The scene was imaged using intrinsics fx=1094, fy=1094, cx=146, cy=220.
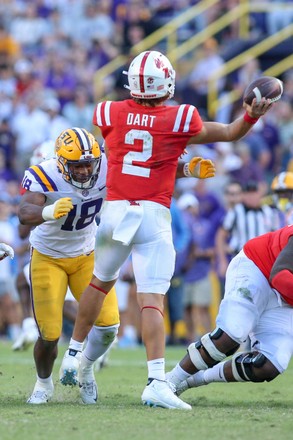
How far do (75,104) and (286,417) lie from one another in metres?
9.63

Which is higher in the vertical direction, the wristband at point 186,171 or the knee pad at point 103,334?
the wristband at point 186,171

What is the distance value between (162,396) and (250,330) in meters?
0.64

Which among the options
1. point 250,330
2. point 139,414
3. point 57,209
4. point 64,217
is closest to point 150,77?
point 57,209

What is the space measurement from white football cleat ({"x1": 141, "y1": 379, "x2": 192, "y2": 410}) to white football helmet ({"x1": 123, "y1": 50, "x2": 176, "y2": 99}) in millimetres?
1564

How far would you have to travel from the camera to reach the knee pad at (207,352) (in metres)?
6.07

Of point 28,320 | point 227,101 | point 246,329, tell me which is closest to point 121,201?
point 246,329

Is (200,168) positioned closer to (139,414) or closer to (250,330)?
(250,330)

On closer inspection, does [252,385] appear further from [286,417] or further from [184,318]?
[184,318]

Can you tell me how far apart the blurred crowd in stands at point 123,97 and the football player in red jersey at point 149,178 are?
4232mm

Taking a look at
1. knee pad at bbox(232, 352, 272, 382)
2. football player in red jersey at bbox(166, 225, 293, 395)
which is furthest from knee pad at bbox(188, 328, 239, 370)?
knee pad at bbox(232, 352, 272, 382)

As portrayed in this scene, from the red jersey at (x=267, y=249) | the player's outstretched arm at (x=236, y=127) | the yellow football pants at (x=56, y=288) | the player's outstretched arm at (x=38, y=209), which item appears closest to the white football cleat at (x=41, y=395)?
the yellow football pants at (x=56, y=288)

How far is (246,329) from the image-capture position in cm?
603

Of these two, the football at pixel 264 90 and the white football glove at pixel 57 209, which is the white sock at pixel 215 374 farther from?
the football at pixel 264 90

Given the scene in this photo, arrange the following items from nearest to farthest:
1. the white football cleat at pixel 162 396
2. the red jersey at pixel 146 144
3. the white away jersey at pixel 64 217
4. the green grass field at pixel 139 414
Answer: the green grass field at pixel 139 414 → the white football cleat at pixel 162 396 → the red jersey at pixel 146 144 → the white away jersey at pixel 64 217
